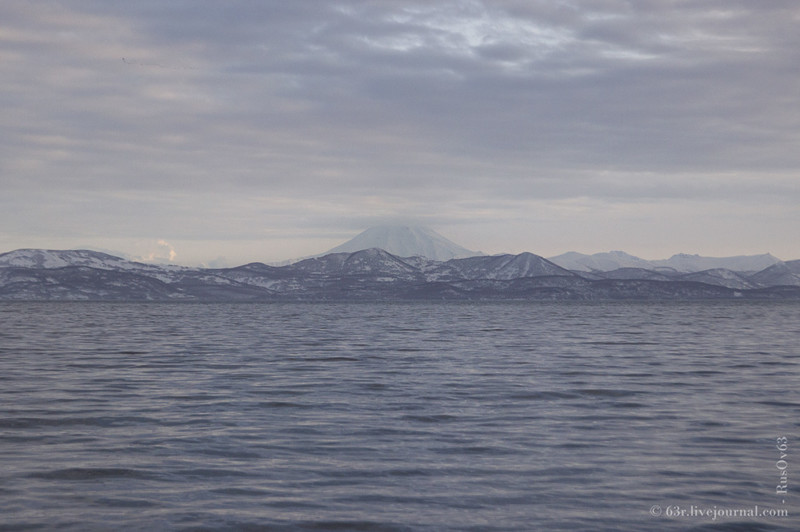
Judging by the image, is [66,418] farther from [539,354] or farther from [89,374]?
[539,354]

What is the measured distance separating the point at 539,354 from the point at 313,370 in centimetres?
1796

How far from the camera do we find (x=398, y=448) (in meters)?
19.5

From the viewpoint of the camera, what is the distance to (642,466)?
17547 mm

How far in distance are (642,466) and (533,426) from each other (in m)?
5.35

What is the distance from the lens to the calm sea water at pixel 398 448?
13875 mm

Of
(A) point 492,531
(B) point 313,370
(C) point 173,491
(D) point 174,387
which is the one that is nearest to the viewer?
(A) point 492,531

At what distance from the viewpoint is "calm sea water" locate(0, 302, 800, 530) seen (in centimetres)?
1388

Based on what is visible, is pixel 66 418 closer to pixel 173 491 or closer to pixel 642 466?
pixel 173 491

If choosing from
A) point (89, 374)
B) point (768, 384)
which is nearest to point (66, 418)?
point (89, 374)

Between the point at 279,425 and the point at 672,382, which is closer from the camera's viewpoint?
the point at 279,425

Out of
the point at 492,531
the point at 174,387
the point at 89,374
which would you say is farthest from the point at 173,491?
the point at 89,374

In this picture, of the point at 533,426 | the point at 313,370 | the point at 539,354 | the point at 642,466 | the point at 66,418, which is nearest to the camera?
the point at 642,466

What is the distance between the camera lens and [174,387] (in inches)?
1278

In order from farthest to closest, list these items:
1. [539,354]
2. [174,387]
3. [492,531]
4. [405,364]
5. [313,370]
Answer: [539,354] → [405,364] → [313,370] → [174,387] → [492,531]
